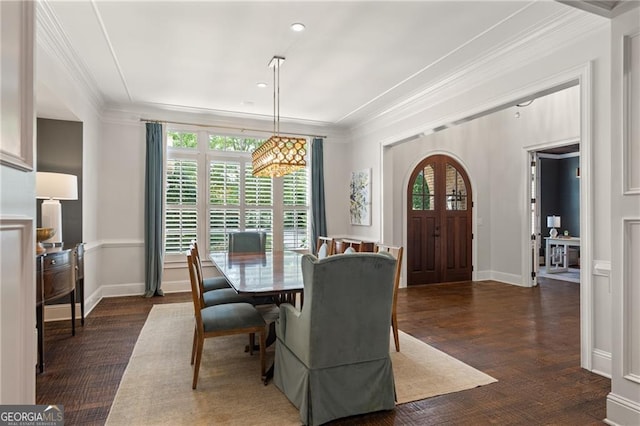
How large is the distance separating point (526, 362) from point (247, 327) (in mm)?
2365

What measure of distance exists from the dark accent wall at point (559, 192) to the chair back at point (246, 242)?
25.4 feet

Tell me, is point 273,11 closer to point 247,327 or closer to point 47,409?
point 247,327

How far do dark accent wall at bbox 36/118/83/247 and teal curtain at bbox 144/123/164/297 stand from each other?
111 centimetres

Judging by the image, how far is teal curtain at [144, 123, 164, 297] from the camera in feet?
17.6

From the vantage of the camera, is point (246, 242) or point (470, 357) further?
point (246, 242)

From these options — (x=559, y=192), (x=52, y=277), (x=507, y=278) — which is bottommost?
(x=507, y=278)

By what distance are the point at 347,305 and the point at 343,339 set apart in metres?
0.22

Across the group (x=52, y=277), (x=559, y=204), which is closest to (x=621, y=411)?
(x=52, y=277)

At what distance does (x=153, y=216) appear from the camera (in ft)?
17.5

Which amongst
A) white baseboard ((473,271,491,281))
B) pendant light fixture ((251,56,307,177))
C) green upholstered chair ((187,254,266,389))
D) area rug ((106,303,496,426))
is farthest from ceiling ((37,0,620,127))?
white baseboard ((473,271,491,281))

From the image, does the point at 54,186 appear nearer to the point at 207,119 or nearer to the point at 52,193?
the point at 52,193

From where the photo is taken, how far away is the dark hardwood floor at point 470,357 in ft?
7.36

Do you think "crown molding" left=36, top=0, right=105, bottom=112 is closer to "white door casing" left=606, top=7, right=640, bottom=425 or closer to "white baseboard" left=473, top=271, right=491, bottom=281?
"white door casing" left=606, top=7, right=640, bottom=425

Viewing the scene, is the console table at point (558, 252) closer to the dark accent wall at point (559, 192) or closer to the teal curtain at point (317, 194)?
the dark accent wall at point (559, 192)
